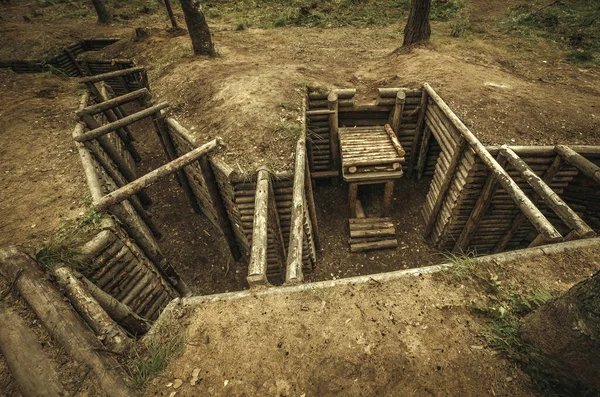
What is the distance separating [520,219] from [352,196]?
394cm

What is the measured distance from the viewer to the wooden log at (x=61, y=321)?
2.50 meters

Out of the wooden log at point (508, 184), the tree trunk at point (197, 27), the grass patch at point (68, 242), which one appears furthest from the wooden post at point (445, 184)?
the tree trunk at point (197, 27)

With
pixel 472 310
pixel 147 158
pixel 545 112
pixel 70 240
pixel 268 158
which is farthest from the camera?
pixel 147 158

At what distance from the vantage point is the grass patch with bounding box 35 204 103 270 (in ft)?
11.7

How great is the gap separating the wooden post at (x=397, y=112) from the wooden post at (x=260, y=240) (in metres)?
5.05

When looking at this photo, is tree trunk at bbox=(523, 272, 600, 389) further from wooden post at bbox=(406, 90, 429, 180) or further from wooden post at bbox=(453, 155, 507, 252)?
wooden post at bbox=(406, 90, 429, 180)

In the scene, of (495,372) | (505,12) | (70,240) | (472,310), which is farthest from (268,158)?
(505,12)

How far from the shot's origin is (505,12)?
1453cm

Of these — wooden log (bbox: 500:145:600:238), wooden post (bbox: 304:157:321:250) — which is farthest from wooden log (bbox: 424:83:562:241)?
wooden post (bbox: 304:157:321:250)

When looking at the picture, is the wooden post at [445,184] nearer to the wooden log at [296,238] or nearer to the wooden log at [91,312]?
the wooden log at [296,238]

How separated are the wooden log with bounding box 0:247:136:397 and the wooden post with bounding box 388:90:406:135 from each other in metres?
8.25

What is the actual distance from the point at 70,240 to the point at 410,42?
12.2 meters

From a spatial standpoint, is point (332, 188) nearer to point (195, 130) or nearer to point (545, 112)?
point (195, 130)

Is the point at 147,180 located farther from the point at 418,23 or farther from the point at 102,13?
the point at 102,13
